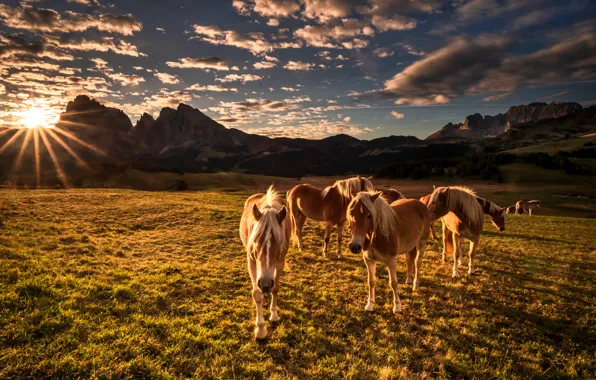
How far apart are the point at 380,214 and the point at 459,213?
503 cm

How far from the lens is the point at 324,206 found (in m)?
11.6

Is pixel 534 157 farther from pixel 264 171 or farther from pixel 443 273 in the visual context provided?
pixel 264 171

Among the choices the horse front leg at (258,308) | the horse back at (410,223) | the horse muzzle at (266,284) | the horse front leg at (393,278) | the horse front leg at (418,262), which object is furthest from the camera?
the horse front leg at (418,262)

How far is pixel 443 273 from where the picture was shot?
30.4ft

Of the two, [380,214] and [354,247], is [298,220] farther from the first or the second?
[354,247]

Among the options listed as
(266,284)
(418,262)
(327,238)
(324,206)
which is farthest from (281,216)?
(324,206)

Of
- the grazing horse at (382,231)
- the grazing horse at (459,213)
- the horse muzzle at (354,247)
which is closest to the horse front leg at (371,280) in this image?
the grazing horse at (382,231)

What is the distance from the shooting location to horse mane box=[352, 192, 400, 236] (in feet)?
19.8

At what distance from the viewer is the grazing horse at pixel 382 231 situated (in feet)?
19.1

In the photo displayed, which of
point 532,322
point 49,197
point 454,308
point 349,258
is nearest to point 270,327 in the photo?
point 454,308

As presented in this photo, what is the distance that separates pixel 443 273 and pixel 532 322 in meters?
3.11

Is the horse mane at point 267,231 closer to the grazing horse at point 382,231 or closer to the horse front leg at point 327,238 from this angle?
the grazing horse at point 382,231

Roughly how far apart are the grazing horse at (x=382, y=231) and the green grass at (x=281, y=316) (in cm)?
110

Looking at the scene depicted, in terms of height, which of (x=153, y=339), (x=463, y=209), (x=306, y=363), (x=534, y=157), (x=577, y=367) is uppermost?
(x=534, y=157)
